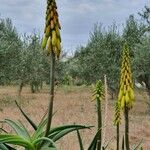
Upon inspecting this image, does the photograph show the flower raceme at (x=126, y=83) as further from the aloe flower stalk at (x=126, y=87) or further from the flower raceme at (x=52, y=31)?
the flower raceme at (x=52, y=31)

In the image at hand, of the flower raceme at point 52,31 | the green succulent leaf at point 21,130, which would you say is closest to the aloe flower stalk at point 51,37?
the flower raceme at point 52,31

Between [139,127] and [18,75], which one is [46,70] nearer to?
[18,75]

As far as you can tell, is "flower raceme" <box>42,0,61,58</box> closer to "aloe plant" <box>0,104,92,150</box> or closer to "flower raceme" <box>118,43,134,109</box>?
"aloe plant" <box>0,104,92,150</box>

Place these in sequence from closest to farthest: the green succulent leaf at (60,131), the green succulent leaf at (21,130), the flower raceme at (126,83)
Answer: the green succulent leaf at (60,131) → the green succulent leaf at (21,130) → the flower raceme at (126,83)

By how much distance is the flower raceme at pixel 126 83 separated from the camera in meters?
4.81

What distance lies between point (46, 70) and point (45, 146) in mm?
46741

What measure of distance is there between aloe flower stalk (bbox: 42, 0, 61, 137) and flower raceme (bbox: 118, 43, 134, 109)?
791 millimetres

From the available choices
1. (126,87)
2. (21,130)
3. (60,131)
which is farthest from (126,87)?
(21,130)

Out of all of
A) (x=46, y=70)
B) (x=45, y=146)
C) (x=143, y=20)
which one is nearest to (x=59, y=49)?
(x=45, y=146)

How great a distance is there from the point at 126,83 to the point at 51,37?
1.16m

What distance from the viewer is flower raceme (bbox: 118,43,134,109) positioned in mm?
4812

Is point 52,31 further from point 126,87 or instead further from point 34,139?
point 126,87

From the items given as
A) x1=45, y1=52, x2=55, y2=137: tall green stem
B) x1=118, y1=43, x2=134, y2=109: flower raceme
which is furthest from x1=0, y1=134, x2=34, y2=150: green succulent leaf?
x1=118, y1=43, x2=134, y2=109: flower raceme

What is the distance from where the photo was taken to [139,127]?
2433 centimetres
